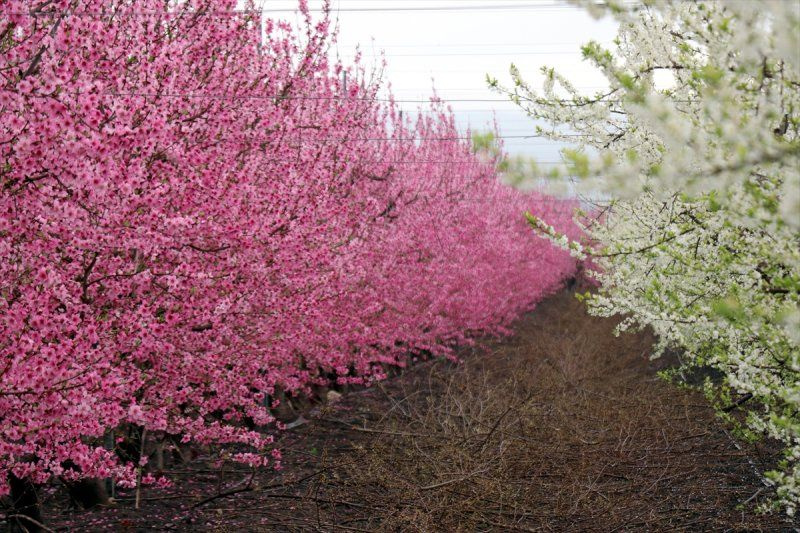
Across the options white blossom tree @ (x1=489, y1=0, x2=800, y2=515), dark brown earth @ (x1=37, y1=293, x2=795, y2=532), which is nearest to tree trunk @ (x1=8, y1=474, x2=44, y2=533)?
dark brown earth @ (x1=37, y1=293, x2=795, y2=532)

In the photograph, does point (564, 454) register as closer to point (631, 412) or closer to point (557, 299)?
point (631, 412)

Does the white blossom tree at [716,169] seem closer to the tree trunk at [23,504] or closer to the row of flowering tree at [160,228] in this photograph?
the row of flowering tree at [160,228]

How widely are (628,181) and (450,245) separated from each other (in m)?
14.8

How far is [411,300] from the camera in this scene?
16797 millimetres

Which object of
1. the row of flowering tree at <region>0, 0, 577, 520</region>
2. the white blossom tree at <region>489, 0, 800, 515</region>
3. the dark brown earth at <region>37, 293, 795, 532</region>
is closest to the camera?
the white blossom tree at <region>489, 0, 800, 515</region>

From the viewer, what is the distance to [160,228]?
6.44 meters

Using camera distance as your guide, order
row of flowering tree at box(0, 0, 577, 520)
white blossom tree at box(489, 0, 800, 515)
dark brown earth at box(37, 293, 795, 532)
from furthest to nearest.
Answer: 1. dark brown earth at box(37, 293, 795, 532)
2. row of flowering tree at box(0, 0, 577, 520)
3. white blossom tree at box(489, 0, 800, 515)

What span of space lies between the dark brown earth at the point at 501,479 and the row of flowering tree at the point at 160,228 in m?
0.71

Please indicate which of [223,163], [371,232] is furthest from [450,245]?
[223,163]

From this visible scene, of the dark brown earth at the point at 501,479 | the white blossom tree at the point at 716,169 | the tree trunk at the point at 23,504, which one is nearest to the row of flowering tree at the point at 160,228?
the tree trunk at the point at 23,504

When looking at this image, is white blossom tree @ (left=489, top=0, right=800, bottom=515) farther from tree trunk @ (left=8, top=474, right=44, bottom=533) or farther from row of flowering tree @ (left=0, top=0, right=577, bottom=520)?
tree trunk @ (left=8, top=474, right=44, bottom=533)

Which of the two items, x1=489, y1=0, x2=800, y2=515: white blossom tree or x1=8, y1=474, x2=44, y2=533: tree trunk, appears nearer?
x1=489, y1=0, x2=800, y2=515: white blossom tree

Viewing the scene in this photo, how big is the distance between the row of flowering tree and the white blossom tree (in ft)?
9.16

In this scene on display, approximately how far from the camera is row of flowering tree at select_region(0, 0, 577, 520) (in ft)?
16.9
